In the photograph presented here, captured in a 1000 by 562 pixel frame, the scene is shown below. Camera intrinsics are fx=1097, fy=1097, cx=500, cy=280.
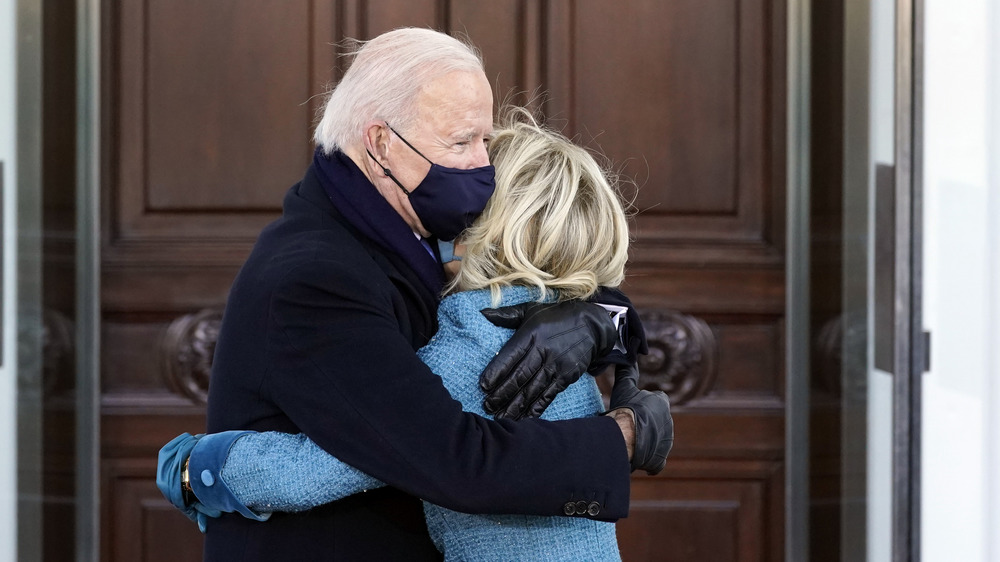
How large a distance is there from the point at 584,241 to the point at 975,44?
145cm

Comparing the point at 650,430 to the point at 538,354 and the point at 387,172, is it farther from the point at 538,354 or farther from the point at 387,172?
the point at 387,172

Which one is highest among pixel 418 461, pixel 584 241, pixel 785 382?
pixel 584 241

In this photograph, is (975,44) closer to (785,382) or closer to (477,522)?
(785,382)

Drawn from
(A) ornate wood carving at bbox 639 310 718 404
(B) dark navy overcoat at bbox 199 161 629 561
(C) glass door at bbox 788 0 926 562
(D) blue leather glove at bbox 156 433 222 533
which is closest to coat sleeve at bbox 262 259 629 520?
(B) dark navy overcoat at bbox 199 161 629 561

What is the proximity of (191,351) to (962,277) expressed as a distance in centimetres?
191

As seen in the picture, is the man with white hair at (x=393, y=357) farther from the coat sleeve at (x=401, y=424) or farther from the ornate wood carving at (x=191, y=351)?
the ornate wood carving at (x=191, y=351)

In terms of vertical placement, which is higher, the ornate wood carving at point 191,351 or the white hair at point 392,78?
the white hair at point 392,78

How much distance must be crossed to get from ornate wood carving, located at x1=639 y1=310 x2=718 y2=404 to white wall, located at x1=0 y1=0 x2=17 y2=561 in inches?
61.4

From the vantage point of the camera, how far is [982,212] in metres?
2.48

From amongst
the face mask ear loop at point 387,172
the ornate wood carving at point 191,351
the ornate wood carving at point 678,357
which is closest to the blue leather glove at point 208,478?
the face mask ear loop at point 387,172

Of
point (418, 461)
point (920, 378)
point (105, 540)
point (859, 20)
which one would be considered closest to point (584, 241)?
point (418, 461)

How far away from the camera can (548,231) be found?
150 cm

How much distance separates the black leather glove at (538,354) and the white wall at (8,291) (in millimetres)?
1578

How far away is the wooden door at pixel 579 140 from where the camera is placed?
2895 millimetres
